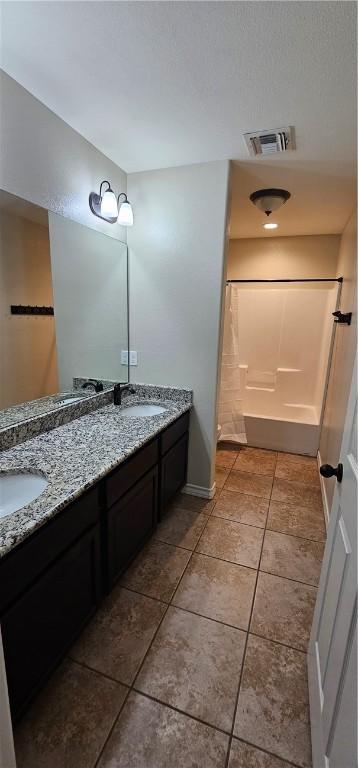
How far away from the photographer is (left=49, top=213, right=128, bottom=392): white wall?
1779 mm

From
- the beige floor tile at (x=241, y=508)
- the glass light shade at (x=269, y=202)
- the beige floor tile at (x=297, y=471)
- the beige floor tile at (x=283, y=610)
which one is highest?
the glass light shade at (x=269, y=202)

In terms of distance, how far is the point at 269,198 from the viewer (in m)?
2.35

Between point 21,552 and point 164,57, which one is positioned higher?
point 164,57

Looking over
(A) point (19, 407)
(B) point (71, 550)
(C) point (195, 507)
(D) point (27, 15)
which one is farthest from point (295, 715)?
(D) point (27, 15)

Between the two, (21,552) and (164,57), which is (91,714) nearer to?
(21,552)

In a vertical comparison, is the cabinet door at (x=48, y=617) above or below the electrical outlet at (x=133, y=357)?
below

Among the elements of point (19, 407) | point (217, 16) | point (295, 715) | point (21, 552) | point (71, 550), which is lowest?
point (295, 715)

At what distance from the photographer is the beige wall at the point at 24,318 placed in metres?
1.44

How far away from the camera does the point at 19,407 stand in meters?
1.56

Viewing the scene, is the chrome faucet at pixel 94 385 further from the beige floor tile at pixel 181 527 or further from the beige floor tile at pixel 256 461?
the beige floor tile at pixel 256 461

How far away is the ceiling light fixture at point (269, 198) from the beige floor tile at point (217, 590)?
2.50 meters

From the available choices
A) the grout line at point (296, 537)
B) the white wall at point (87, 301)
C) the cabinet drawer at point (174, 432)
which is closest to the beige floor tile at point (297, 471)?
the grout line at point (296, 537)

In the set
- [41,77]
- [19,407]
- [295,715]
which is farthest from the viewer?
[19,407]

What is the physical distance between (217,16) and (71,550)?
6.27 feet
